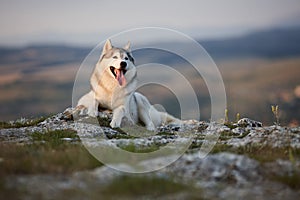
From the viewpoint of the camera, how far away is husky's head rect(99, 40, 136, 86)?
847 inches

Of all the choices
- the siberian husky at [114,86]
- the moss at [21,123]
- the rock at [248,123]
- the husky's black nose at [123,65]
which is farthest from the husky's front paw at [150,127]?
the moss at [21,123]

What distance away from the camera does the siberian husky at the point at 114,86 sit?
2170 cm

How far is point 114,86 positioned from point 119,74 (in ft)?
2.34

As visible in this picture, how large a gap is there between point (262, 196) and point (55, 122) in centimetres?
1446

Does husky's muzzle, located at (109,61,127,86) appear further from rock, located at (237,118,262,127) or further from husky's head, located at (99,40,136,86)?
rock, located at (237,118,262,127)

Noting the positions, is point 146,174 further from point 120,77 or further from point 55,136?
point 120,77

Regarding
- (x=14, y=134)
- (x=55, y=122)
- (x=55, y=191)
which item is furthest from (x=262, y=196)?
(x=55, y=122)

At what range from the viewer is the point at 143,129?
22.7 m

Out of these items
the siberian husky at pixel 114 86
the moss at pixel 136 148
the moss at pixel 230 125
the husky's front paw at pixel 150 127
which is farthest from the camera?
the moss at pixel 230 125

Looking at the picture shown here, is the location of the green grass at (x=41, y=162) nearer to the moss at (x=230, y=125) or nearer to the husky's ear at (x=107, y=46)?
the husky's ear at (x=107, y=46)

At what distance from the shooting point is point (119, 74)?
22.2 m

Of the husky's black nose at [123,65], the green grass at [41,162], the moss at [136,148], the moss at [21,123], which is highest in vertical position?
the husky's black nose at [123,65]

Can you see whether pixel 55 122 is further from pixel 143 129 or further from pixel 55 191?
pixel 55 191

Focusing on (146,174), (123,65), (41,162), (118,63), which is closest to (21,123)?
(118,63)
